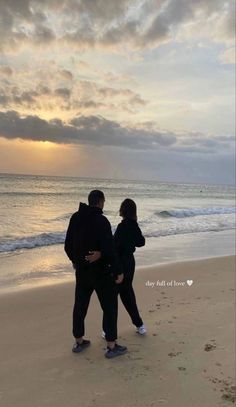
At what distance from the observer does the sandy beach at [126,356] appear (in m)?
3.68

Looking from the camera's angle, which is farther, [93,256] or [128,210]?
[128,210]

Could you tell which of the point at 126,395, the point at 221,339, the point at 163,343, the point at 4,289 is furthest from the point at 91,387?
the point at 4,289

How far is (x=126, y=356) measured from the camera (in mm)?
4547

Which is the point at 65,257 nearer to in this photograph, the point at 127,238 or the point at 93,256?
the point at 127,238

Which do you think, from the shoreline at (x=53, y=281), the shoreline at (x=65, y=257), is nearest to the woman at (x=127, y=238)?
the shoreline at (x=53, y=281)

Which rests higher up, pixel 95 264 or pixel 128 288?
pixel 95 264

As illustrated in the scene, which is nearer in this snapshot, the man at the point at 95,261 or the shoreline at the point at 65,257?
the man at the point at 95,261

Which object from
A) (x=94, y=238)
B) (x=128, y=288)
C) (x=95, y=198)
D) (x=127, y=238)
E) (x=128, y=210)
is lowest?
(x=128, y=288)

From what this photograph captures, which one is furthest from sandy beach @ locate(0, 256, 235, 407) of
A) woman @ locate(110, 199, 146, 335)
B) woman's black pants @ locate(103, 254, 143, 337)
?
woman @ locate(110, 199, 146, 335)

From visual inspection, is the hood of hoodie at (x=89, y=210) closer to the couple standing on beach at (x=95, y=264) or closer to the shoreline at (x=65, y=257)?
the couple standing on beach at (x=95, y=264)

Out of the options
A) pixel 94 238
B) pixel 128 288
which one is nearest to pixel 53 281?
pixel 128 288

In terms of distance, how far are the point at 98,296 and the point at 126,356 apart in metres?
0.74

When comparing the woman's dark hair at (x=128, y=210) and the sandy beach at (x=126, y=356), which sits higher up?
the woman's dark hair at (x=128, y=210)

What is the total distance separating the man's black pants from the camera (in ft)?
14.4
